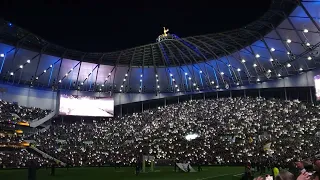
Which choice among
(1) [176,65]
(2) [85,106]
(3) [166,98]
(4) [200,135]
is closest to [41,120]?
(2) [85,106]

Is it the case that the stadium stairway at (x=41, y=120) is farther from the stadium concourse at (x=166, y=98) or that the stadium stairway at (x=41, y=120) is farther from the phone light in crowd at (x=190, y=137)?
the phone light in crowd at (x=190, y=137)

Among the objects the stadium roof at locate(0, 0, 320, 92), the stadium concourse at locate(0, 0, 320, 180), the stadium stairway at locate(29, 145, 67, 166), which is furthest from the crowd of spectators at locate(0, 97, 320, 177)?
the stadium roof at locate(0, 0, 320, 92)

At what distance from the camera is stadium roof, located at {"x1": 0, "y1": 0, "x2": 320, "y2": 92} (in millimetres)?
49531

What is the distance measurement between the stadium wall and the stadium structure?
0.60 feet

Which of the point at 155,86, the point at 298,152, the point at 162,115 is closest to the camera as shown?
the point at 298,152

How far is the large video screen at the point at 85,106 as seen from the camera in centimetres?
7262

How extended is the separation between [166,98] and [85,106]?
1956cm

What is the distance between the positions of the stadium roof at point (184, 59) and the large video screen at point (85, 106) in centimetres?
305

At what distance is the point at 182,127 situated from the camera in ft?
199

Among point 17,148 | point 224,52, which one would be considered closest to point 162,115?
point 224,52

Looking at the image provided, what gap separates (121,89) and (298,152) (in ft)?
145

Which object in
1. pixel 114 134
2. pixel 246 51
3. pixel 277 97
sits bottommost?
pixel 114 134

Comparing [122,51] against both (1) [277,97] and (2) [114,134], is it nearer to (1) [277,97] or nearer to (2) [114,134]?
(2) [114,134]

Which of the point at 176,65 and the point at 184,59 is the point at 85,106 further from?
the point at 184,59
